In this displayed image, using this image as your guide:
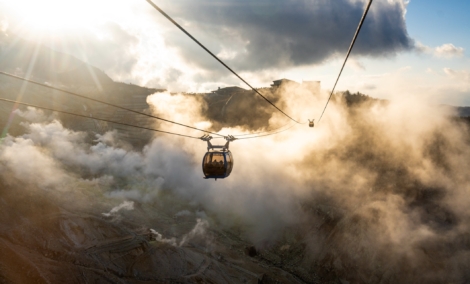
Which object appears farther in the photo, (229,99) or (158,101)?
(158,101)

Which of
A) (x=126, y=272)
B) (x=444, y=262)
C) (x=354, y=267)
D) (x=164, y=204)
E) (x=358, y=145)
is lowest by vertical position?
(x=126, y=272)

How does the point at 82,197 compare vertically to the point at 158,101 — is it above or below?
below

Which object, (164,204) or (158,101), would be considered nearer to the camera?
(164,204)

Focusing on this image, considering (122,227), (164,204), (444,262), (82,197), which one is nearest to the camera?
(444,262)

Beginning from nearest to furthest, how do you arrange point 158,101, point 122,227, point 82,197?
point 122,227, point 82,197, point 158,101

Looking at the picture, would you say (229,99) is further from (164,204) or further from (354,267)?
(354,267)

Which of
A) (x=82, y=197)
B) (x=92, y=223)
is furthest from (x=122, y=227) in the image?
(x=82, y=197)

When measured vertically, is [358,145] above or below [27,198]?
above

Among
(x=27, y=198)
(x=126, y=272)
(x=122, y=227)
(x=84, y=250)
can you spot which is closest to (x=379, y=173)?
(x=126, y=272)

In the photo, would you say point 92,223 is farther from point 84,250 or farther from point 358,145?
point 358,145
